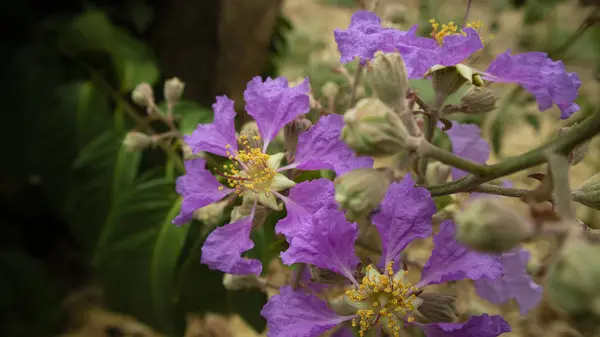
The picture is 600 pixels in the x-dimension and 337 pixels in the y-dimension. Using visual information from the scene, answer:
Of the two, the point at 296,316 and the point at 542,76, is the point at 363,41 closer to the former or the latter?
the point at 542,76

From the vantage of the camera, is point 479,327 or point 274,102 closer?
point 479,327

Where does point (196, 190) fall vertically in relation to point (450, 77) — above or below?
below

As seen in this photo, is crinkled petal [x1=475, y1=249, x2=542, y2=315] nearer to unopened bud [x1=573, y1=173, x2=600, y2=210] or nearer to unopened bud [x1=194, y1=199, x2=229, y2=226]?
unopened bud [x1=573, y1=173, x2=600, y2=210]

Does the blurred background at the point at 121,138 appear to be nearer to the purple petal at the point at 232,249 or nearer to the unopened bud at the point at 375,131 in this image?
the purple petal at the point at 232,249

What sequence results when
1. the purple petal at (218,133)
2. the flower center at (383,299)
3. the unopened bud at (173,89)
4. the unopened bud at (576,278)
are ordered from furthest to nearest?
the unopened bud at (173,89) → the purple petal at (218,133) → the flower center at (383,299) → the unopened bud at (576,278)

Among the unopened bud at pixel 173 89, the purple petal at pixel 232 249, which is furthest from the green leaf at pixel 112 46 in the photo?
the purple petal at pixel 232 249

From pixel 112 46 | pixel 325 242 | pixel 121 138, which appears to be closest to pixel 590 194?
pixel 325 242

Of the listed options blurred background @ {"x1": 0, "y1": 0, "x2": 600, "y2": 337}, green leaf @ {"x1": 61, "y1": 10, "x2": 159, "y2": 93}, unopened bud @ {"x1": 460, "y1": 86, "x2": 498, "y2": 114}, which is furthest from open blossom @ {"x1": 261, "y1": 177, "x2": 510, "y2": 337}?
green leaf @ {"x1": 61, "y1": 10, "x2": 159, "y2": 93}

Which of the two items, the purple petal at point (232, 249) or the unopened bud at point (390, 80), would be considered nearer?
the unopened bud at point (390, 80)
